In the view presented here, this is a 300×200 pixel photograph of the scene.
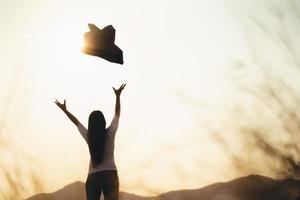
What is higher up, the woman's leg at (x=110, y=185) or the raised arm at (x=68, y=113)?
the raised arm at (x=68, y=113)

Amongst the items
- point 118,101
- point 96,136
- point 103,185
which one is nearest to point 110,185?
point 103,185

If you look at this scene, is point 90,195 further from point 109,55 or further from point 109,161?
point 109,55

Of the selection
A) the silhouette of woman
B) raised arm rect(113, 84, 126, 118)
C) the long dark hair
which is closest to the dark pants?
the silhouette of woman

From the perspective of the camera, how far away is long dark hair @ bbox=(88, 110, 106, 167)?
373 cm

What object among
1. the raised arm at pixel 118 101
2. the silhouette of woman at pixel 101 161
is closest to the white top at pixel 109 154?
the silhouette of woman at pixel 101 161

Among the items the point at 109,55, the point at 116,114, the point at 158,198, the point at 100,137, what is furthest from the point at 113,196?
the point at 158,198

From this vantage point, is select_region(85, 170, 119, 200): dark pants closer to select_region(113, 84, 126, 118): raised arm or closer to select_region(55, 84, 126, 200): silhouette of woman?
select_region(55, 84, 126, 200): silhouette of woman

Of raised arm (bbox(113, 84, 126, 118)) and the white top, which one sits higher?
raised arm (bbox(113, 84, 126, 118))

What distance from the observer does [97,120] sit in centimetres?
383

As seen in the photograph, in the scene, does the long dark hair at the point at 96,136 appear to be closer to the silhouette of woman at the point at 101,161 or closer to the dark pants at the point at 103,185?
the silhouette of woman at the point at 101,161

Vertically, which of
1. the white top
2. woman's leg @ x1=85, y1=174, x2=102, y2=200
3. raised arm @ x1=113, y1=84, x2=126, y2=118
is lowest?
woman's leg @ x1=85, y1=174, x2=102, y2=200

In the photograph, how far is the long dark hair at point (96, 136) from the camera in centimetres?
373

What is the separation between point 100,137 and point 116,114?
0.52 m

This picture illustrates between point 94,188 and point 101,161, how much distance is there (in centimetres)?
31
